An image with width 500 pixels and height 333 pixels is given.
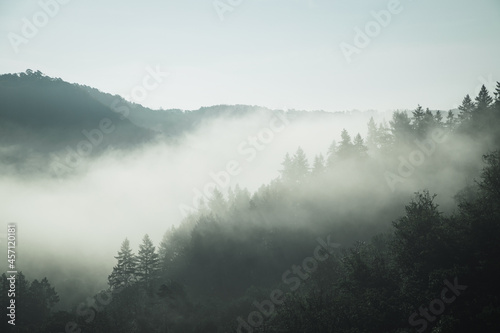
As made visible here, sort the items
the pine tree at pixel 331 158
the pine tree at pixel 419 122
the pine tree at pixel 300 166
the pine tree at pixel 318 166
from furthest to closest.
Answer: the pine tree at pixel 300 166 → the pine tree at pixel 318 166 → the pine tree at pixel 331 158 → the pine tree at pixel 419 122

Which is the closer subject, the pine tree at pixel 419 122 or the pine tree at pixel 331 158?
the pine tree at pixel 419 122

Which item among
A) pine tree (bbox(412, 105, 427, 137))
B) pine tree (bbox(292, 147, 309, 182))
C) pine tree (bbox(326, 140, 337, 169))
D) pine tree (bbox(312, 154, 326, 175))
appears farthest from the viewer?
pine tree (bbox(292, 147, 309, 182))

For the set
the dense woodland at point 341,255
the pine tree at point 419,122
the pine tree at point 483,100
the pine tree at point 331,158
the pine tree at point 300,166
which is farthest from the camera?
the pine tree at point 300,166

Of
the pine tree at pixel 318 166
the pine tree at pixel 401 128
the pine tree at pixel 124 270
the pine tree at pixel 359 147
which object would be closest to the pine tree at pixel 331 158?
the pine tree at pixel 318 166

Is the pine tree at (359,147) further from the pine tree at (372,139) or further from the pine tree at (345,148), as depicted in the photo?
the pine tree at (372,139)

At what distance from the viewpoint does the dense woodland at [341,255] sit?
25000 millimetres

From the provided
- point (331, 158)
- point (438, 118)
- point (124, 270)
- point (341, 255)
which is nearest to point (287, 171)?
point (331, 158)

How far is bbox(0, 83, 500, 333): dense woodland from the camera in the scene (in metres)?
25.0

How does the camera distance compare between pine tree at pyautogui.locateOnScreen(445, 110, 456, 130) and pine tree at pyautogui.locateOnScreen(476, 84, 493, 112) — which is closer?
pine tree at pyautogui.locateOnScreen(476, 84, 493, 112)

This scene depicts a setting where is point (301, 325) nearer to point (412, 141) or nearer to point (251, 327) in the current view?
point (251, 327)

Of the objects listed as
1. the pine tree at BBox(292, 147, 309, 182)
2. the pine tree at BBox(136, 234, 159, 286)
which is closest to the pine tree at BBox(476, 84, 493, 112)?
the pine tree at BBox(292, 147, 309, 182)

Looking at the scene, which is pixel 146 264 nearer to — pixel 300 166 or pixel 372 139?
pixel 300 166

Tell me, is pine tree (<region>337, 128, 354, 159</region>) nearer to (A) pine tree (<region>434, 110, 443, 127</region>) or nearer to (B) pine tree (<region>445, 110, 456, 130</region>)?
(A) pine tree (<region>434, 110, 443, 127</region>)

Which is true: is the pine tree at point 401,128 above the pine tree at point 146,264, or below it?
above
